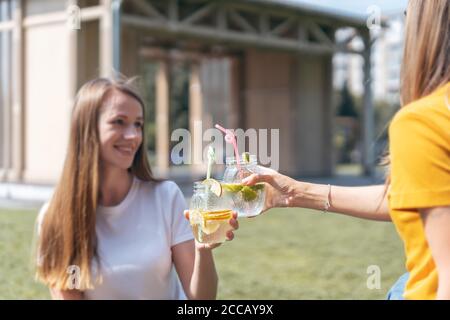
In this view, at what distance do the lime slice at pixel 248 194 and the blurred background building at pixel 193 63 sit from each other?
17.2 ft

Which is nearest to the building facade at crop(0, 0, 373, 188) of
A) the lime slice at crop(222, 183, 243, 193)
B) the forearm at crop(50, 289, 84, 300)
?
the forearm at crop(50, 289, 84, 300)

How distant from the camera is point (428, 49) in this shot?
0.94 meters

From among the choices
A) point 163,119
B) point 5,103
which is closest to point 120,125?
point 5,103

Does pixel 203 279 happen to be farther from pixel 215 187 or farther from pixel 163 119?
pixel 163 119

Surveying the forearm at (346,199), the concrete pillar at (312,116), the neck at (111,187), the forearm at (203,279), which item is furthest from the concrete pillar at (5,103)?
the forearm at (346,199)

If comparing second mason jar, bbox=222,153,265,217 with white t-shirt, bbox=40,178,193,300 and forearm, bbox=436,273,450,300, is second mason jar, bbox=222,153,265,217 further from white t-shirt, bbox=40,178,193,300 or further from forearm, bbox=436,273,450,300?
white t-shirt, bbox=40,178,193,300

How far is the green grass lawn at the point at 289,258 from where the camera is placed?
12.2ft

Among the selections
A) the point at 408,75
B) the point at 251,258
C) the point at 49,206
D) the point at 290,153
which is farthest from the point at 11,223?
the point at 290,153

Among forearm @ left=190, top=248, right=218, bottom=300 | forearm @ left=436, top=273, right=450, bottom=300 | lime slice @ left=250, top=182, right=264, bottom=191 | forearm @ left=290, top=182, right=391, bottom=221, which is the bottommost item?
forearm @ left=190, top=248, right=218, bottom=300

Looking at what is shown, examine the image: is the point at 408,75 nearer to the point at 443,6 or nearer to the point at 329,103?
the point at 443,6

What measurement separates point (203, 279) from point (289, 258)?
3.43 m

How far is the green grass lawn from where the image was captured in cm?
370

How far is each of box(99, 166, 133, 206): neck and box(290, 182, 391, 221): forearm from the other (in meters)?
0.69
